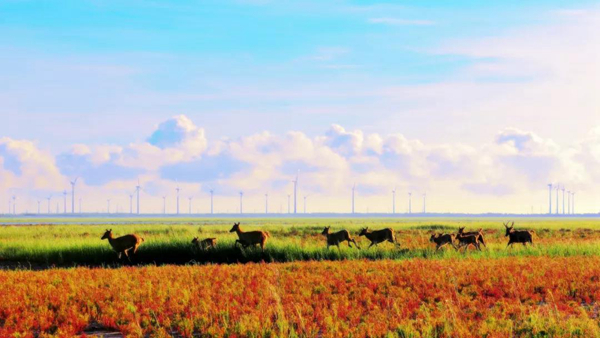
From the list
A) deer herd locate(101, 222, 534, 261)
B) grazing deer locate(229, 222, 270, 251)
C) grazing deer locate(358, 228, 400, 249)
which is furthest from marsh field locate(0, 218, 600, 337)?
grazing deer locate(358, 228, 400, 249)

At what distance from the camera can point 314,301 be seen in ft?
57.2

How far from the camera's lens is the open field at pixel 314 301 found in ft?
46.5

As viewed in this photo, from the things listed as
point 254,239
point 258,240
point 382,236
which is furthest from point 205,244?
point 382,236

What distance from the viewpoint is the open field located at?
14164mm

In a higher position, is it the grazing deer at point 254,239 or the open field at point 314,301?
the grazing deer at point 254,239

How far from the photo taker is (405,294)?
18688 millimetres

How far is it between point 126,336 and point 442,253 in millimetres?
21999

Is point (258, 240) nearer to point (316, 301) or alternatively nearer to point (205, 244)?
point (205, 244)

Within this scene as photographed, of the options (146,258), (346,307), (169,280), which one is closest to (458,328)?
(346,307)

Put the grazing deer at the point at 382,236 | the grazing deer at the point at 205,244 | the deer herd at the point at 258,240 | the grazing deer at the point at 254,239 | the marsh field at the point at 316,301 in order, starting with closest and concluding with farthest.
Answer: the marsh field at the point at 316,301 → the deer herd at the point at 258,240 → the grazing deer at the point at 254,239 → the grazing deer at the point at 205,244 → the grazing deer at the point at 382,236

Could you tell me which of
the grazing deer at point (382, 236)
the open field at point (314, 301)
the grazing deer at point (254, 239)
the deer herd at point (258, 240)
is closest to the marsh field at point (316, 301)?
the open field at point (314, 301)

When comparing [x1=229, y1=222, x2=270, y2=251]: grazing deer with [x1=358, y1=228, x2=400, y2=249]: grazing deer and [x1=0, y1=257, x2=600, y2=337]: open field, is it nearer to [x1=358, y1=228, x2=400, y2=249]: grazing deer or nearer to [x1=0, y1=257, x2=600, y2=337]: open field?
[x1=358, y1=228, x2=400, y2=249]: grazing deer

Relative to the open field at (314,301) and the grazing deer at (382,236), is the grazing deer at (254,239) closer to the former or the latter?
the grazing deer at (382,236)

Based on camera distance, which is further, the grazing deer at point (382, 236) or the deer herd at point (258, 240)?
the grazing deer at point (382, 236)
